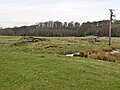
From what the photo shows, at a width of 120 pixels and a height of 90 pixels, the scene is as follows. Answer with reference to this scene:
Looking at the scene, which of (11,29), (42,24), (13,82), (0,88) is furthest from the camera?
(42,24)

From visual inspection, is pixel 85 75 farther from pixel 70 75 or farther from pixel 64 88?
pixel 64 88

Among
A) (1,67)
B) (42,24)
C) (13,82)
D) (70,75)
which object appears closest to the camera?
(13,82)

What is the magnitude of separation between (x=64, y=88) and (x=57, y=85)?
1.26ft

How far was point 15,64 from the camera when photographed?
44.6ft

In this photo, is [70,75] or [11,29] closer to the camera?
[70,75]

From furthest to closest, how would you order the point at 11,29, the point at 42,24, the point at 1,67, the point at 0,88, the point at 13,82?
1. the point at 42,24
2. the point at 11,29
3. the point at 1,67
4. the point at 13,82
5. the point at 0,88

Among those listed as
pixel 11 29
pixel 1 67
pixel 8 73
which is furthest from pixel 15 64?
pixel 11 29

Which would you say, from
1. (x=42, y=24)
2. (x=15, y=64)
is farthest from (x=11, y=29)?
(x=15, y=64)

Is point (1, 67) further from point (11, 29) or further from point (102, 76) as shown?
point (11, 29)

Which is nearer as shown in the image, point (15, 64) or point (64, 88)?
point (64, 88)

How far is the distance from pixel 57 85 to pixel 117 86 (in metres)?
2.26

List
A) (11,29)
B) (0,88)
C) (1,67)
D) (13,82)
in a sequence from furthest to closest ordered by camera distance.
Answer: (11,29), (1,67), (13,82), (0,88)

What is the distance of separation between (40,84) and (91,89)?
6.17ft

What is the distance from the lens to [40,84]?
10117 mm
